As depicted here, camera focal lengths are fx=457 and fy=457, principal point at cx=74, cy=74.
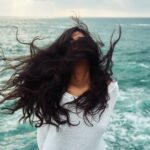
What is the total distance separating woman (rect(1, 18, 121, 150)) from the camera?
209 centimetres

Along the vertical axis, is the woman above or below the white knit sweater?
above

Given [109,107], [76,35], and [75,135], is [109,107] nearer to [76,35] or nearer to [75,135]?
[75,135]

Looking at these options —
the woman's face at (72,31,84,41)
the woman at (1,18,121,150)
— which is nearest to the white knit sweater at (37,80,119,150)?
the woman at (1,18,121,150)

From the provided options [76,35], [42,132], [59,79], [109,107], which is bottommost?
[42,132]

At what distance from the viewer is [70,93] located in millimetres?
2119

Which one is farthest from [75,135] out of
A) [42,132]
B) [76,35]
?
[76,35]

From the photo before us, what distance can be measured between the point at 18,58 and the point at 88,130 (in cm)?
60

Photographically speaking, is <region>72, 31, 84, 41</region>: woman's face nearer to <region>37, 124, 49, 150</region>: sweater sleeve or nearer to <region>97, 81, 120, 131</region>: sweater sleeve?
<region>97, 81, 120, 131</region>: sweater sleeve

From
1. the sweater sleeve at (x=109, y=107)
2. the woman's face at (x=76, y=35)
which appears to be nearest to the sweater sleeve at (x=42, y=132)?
the sweater sleeve at (x=109, y=107)

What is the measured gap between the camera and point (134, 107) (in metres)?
13.5

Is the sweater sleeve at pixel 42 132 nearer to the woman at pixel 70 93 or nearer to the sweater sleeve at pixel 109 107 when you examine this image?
the woman at pixel 70 93

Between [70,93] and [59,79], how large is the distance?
0.27 feet

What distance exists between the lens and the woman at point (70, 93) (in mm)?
2090

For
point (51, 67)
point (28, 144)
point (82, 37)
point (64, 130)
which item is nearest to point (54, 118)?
point (64, 130)
